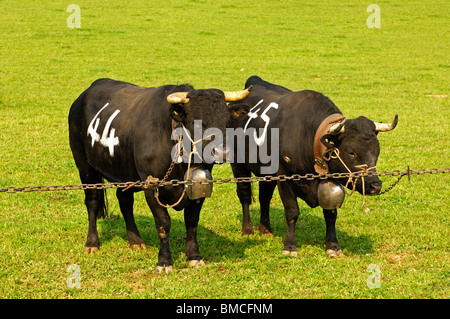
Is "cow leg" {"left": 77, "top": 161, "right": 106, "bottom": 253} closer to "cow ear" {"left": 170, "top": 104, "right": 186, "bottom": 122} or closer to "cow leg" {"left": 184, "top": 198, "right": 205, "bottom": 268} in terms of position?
"cow leg" {"left": 184, "top": 198, "right": 205, "bottom": 268}

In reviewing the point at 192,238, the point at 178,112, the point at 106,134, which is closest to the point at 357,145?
the point at 178,112

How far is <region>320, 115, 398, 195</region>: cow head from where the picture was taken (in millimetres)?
7305

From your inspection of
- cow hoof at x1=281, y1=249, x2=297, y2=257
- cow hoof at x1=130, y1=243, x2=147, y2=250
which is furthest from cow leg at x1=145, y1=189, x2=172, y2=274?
cow hoof at x1=281, y1=249, x2=297, y2=257

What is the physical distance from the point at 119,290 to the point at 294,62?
2053cm

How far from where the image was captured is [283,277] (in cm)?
736

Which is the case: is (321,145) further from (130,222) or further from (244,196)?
(130,222)

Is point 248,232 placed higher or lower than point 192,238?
lower

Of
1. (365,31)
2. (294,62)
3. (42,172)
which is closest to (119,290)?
(42,172)

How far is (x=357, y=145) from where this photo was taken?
7.33 metres

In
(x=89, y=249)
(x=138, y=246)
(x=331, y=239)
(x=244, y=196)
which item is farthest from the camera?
(x=244, y=196)

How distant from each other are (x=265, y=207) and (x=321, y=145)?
2.27m

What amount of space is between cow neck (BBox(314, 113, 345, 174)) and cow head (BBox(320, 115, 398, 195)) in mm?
132

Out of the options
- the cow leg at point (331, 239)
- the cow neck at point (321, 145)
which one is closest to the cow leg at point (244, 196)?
the cow leg at point (331, 239)

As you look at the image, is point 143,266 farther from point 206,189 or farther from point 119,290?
point 206,189
